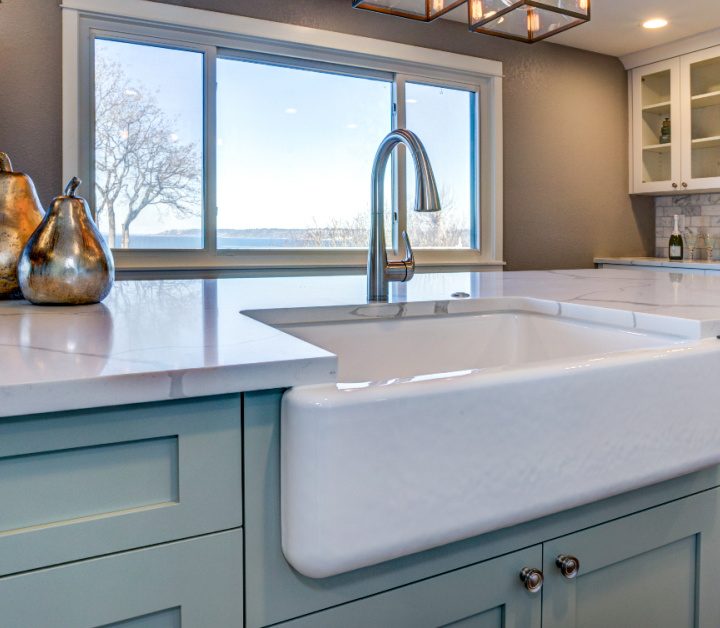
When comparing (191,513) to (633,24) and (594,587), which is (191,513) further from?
(633,24)

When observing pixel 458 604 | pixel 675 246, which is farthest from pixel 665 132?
pixel 458 604

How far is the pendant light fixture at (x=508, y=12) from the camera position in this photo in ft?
6.91

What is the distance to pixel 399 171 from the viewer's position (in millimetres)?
3684

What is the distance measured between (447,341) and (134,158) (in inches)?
95.3

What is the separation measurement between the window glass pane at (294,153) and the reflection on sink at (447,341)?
2.35 metres

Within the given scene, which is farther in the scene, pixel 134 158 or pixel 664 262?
pixel 664 262

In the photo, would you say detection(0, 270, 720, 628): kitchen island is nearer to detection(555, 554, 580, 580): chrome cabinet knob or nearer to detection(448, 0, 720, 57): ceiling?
detection(555, 554, 580, 580): chrome cabinet knob

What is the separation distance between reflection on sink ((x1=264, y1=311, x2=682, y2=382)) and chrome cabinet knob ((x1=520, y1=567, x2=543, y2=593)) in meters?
0.37

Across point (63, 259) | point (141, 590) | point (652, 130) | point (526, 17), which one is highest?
point (652, 130)

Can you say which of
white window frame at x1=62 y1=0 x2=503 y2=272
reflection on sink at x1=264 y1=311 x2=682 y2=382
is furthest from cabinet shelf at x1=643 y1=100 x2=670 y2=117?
reflection on sink at x1=264 y1=311 x2=682 y2=382

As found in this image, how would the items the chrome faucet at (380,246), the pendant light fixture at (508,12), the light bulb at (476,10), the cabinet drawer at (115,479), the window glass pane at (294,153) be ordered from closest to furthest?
the cabinet drawer at (115,479) < the chrome faucet at (380,246) < the pendant light fixture at (508,12) < the light bulb at (476,10) < the window glass pane at (294,153)

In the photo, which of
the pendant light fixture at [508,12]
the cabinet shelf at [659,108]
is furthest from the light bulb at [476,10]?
the cabinet shelf at [659,108]

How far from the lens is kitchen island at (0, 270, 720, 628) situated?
490 millimetres

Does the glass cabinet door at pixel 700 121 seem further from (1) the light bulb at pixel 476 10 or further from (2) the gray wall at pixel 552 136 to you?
(1) the light bulb at pixel 476 10
